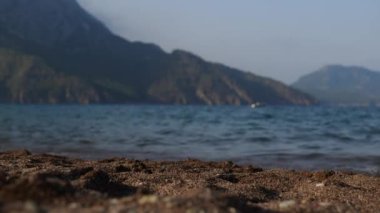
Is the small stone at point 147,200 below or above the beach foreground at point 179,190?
above

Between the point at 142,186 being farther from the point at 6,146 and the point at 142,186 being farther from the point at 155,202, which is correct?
the point at 6,146

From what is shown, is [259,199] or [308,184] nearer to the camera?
[259,199]

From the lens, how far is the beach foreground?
589 centimetres

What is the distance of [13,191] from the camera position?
5957mm

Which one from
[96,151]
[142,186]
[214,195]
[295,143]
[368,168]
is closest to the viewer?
[214,195]

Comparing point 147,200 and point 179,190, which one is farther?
point 179,190

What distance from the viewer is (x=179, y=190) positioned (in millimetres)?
10773

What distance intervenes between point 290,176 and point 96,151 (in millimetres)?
13284

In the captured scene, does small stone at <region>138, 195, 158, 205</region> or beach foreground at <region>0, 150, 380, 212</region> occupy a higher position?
small stone at <region>138, 195, 158, 205</region>

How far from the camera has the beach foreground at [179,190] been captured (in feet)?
19.3

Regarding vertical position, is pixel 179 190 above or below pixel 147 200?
below

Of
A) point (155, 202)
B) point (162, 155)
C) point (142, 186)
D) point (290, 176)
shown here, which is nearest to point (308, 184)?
point (290, 176)

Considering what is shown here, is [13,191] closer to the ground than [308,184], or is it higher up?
higher up

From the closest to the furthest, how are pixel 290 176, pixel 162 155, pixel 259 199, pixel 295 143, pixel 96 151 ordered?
pixel 259 199 < pixel 290 176 < pixel 162 155 < pixel 96 151 < pixel 295 143
